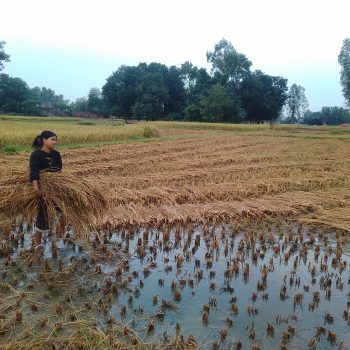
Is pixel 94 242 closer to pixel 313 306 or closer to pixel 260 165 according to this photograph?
pixel 313 306

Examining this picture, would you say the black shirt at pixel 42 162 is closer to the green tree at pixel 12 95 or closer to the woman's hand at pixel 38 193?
the woman's hand at pixel 38 193

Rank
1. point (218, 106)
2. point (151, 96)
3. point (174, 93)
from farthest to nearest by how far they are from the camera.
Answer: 1. point (174, 93)
2. point (151, 96)
3. point (218, 106)

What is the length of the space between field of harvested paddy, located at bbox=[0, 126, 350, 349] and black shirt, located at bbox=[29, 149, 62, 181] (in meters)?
1.14

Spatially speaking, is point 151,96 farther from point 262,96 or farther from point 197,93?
point 262,96

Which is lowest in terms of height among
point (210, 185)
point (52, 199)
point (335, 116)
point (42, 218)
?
point (210, 185)

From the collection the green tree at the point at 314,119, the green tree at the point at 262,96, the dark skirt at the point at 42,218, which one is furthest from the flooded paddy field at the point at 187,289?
the green tree at the point at 314,119

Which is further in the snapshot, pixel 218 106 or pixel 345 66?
pixel 218 106

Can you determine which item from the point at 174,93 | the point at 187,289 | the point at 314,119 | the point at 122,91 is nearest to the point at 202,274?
the point at 187,289

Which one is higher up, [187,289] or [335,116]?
[335,116]

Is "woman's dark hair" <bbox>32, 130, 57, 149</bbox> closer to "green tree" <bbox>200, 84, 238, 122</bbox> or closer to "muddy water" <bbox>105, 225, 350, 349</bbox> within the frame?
"muddy water" <bbox>105, 225, 350, 349</bbox>

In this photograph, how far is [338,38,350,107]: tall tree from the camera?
166ft

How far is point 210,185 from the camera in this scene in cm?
1009

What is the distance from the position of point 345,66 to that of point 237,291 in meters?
52.9

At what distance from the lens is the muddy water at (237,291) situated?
3.79m
